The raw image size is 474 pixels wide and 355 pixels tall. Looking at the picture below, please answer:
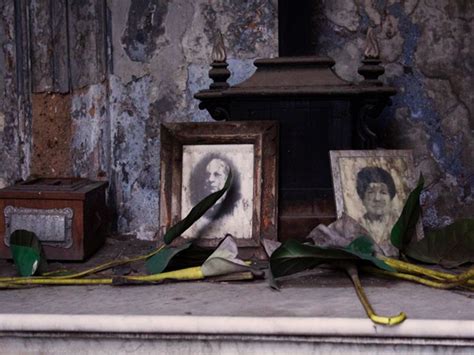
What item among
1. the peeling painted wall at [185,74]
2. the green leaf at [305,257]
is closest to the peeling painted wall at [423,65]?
the peeling painted wall at [185,74]

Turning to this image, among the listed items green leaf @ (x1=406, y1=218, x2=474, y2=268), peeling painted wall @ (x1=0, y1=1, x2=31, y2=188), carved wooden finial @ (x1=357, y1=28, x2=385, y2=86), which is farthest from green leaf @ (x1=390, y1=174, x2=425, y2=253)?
peeling painted wall @ (x1=0, y1=1, x2=31, y2=188)

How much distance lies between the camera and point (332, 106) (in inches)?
85.3

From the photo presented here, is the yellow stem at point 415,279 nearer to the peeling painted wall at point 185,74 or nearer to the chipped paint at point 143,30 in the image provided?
the peeling painted wall at point 185,74

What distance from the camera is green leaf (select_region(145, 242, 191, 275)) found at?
1879 millimetres

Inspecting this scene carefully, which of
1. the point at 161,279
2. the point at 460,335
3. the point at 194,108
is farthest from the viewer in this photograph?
the point at 194,108

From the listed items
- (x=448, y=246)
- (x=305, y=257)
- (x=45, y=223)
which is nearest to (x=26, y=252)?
(x=45, y=223)

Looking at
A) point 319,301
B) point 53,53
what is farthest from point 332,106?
point 53,53

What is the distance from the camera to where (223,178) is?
2090mm

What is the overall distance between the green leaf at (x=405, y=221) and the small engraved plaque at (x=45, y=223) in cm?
87

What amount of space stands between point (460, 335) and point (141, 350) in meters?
0.61

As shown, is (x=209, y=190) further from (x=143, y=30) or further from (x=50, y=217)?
(x=143, y=30)

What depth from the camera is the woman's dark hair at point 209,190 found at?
2072mm

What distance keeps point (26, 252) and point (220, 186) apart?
0.53m

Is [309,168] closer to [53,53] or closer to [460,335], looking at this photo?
[460,335]
